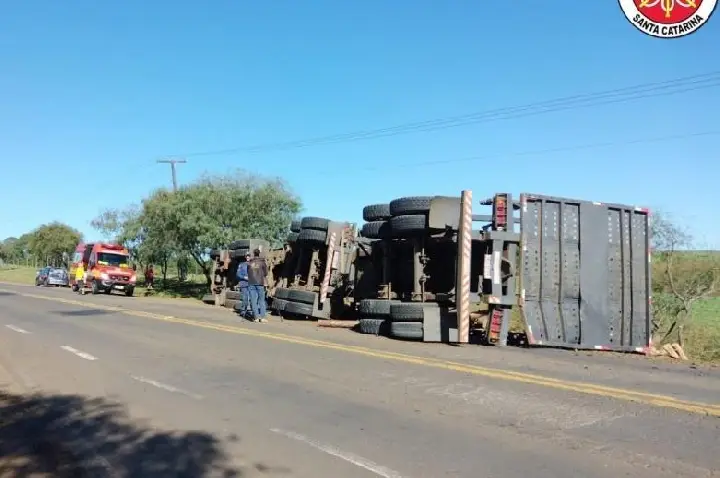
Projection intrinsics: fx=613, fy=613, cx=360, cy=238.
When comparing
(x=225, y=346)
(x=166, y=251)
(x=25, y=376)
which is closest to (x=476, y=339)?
(x=225, y=346)

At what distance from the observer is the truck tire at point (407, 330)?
12.7 m

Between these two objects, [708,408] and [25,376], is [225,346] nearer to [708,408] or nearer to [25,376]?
[25,376]

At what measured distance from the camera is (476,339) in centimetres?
1334

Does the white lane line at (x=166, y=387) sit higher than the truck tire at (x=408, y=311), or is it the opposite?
the truck tire at (x=408, y=311)

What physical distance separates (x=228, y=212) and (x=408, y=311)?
20.8 metres

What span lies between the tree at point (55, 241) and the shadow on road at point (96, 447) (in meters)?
87.5

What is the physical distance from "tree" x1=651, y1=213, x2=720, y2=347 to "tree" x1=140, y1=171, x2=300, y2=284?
1852cm

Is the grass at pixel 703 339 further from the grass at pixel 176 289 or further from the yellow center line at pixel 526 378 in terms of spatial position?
the grass at pixel 176 289

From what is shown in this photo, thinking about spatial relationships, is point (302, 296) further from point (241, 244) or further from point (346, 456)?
point (346, 456)

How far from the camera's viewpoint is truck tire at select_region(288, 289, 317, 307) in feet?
55.9

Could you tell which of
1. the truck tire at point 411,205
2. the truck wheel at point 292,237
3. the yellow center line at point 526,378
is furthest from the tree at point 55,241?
Result: the yellow center line at point 526,378

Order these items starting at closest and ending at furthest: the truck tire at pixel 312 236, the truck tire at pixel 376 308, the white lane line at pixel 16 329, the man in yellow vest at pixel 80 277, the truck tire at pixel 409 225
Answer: the truck tire at pixel 409 225
the truck tire at pixel 376 308
the white lane line at pixel 16 329
the truck tire at pixel 312 236
the man in yellow vest at pixel 80 277

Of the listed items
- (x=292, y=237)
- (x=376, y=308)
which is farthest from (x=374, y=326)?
(x=292, y=237)

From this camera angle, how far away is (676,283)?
18625mm
